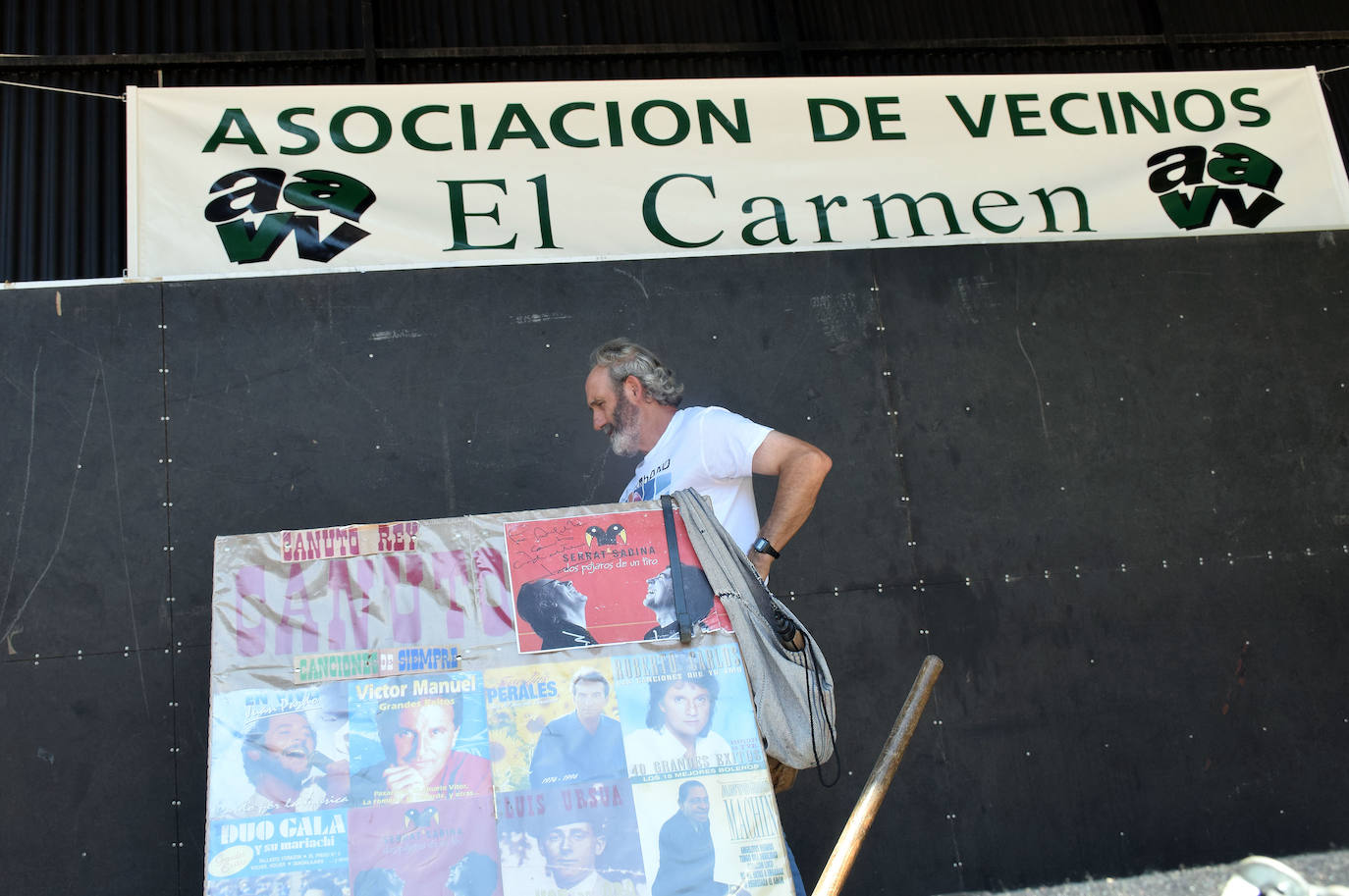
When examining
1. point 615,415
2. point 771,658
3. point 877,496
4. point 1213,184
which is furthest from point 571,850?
point 1213,184

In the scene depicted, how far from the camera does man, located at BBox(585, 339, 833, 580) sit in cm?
377

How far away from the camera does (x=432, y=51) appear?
5.59 meters

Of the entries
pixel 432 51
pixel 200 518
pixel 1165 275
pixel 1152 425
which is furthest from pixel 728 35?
pixel 200 518

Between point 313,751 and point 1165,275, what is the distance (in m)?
3.95

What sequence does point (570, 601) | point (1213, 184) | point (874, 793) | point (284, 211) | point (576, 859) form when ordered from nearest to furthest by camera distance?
point (576, 859), point (874, 793), point (570, 601), point (284, 211), point (1213, 184)

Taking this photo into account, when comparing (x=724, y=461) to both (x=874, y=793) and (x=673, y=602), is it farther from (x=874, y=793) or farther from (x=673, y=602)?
(x=874, y=793)

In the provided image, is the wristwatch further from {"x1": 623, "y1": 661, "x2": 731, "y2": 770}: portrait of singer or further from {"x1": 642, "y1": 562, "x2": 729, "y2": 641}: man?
{"x1": 623, "y1": 661, "x2": 731, "y2": 770}: portrait of singer

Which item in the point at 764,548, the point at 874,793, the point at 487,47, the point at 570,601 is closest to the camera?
the point at 874,793

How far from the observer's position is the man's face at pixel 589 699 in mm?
3150

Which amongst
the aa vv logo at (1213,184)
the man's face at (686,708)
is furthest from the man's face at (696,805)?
the aa vv logo at (1213,184)

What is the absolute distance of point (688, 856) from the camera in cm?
301

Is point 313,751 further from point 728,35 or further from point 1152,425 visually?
point 728,35

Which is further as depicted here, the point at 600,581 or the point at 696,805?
the point at 600,581

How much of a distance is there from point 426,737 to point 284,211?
2.43 m
